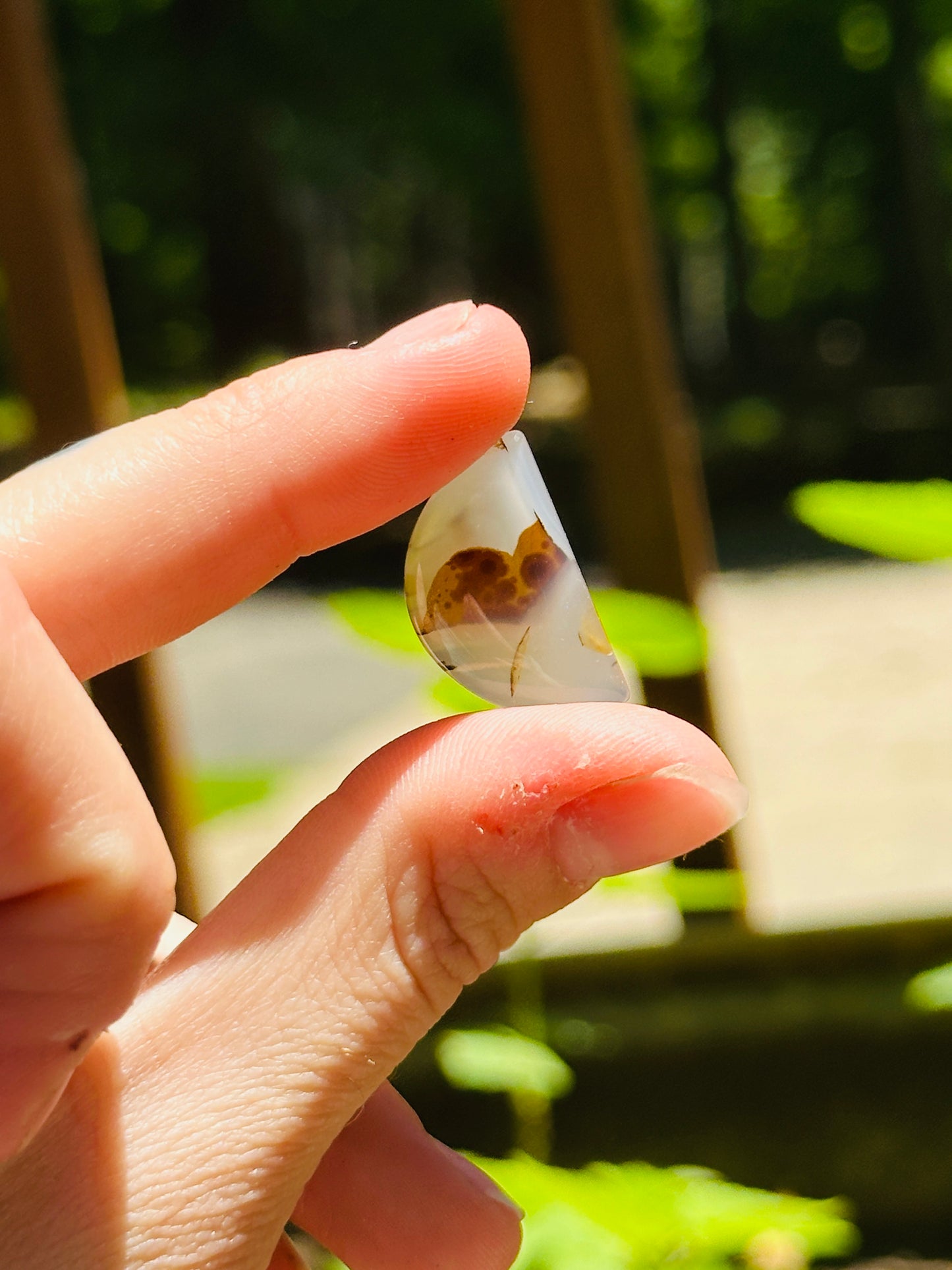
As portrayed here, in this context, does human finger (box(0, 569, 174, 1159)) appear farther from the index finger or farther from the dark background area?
the dark background area

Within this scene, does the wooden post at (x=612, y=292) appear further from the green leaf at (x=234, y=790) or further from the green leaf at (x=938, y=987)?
the green leaf at (x=234, y=790)

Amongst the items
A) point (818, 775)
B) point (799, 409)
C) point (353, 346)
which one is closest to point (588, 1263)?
point (353, 346)

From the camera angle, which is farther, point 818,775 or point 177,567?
point 818,775

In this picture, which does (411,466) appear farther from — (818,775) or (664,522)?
(818,775)

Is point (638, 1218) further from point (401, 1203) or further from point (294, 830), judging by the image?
point (294, 830)

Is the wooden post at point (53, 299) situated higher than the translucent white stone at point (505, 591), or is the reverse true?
the wooden post at point (53, 299)

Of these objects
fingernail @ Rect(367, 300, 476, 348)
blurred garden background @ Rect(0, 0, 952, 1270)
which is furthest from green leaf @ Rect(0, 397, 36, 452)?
fingernail @ Rect(367, 300, 476, 348)

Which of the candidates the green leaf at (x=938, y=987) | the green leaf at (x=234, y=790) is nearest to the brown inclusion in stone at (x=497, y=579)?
the green leaf at (x=234, y=790)
